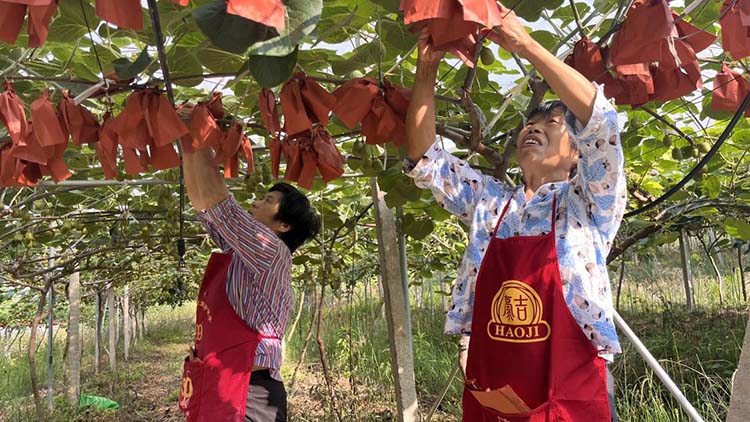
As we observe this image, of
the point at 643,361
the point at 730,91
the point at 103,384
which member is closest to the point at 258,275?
the point at 730,91

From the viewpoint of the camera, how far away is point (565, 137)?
4.05ft

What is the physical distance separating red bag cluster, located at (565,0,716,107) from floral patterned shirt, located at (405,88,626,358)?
0.09 metres

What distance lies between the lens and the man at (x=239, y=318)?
1687 mm

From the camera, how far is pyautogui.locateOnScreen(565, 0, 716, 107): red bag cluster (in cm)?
92

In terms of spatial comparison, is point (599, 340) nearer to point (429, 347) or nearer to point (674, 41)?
point (674, 41)

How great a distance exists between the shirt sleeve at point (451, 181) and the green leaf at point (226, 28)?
0.60 metres

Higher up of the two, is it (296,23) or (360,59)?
(360,59)

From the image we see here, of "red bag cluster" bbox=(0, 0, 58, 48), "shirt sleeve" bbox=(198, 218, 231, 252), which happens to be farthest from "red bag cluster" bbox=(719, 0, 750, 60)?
"shirt sleeve" bbox=(198, 218, 231, 252)

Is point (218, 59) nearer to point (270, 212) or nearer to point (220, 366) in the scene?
point (270, 212)

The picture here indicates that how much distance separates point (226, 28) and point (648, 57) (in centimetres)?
64

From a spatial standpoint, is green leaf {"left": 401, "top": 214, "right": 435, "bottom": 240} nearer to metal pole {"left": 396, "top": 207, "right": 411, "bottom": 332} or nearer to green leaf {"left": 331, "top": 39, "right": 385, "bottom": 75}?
metal pole {"left": 396, "top": 207, "right": 411, "bottom": 332}

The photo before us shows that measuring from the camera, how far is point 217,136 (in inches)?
51.7

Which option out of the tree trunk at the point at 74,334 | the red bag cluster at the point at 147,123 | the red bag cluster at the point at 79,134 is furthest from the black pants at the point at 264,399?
the tree trunk at the point at 74,334

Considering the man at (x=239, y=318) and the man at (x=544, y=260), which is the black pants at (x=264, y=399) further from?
the man at (x=544, y=260)
